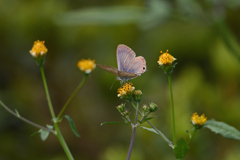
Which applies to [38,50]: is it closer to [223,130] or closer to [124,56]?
[124,56]

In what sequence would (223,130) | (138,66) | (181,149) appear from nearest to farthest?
(181,149), (223,130), (138,66)

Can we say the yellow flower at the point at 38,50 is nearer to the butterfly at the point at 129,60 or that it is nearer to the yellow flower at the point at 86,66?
the yellow flower at the point at 86,66

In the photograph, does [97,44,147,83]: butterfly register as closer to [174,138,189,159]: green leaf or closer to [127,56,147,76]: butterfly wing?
[127,56,147,76]: butterfly wing

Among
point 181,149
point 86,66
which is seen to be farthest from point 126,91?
point 181,149

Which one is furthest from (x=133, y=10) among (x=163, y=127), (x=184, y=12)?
(x=163, y=127)

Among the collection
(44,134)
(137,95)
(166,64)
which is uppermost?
(166,64)

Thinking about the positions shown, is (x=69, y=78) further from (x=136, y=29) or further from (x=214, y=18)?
(x=214, y=18)

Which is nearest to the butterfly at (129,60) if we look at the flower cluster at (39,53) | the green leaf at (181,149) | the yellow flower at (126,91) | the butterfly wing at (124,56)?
the butterfly wing at (124,56)
